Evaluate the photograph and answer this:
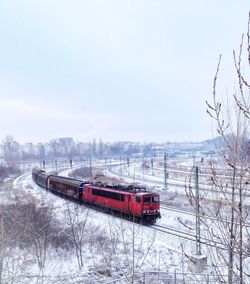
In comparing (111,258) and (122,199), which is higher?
(122,199)

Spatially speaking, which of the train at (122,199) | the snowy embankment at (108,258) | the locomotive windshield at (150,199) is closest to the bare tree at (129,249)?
the snowy embankment at (108,258)

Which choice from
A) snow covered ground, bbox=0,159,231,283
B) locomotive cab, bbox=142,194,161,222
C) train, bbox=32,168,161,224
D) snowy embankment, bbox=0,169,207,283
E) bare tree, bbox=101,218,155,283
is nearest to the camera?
snow covered ground, bbox=0,159,231,283

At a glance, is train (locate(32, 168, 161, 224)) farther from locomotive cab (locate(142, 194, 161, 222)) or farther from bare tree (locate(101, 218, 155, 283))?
bare tree (locate(101, 218, 155, 283))

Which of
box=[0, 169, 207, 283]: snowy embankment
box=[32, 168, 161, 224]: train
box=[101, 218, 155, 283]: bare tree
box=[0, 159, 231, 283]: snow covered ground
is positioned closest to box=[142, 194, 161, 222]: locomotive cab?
box=[32, 168, 161, 224]: train

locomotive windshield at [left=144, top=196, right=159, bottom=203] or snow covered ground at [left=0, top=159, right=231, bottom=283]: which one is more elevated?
locomotive windshield at [left=144, top=196, right=159, bottom=203]

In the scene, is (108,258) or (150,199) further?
(150,199)

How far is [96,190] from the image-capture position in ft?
92.2

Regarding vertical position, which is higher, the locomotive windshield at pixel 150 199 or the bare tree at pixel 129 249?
the locomotive windshield at pixel 150 199

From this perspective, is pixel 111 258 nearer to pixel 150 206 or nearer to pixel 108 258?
pixel 108 258

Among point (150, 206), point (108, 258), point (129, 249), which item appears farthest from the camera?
point (150, 206)

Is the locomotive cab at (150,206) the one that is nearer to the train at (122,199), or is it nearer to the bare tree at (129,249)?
the train at (122,199)

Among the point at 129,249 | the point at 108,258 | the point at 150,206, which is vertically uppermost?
the point at 150,206

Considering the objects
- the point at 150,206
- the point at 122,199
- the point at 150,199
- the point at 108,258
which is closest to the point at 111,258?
the point at 108,258

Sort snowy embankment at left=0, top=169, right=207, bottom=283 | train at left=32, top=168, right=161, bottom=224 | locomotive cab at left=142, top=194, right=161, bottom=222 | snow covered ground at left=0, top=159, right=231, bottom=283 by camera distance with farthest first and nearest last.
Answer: train at left=32, top=168, right=161, bottom=224, locomotive cab at left=142, top=194, right=161, bottom=222, snowy embankment at left=0, top=169, right=207, bottom=283, snow covered ground at left=0, top=159, right=231, bottom=283
